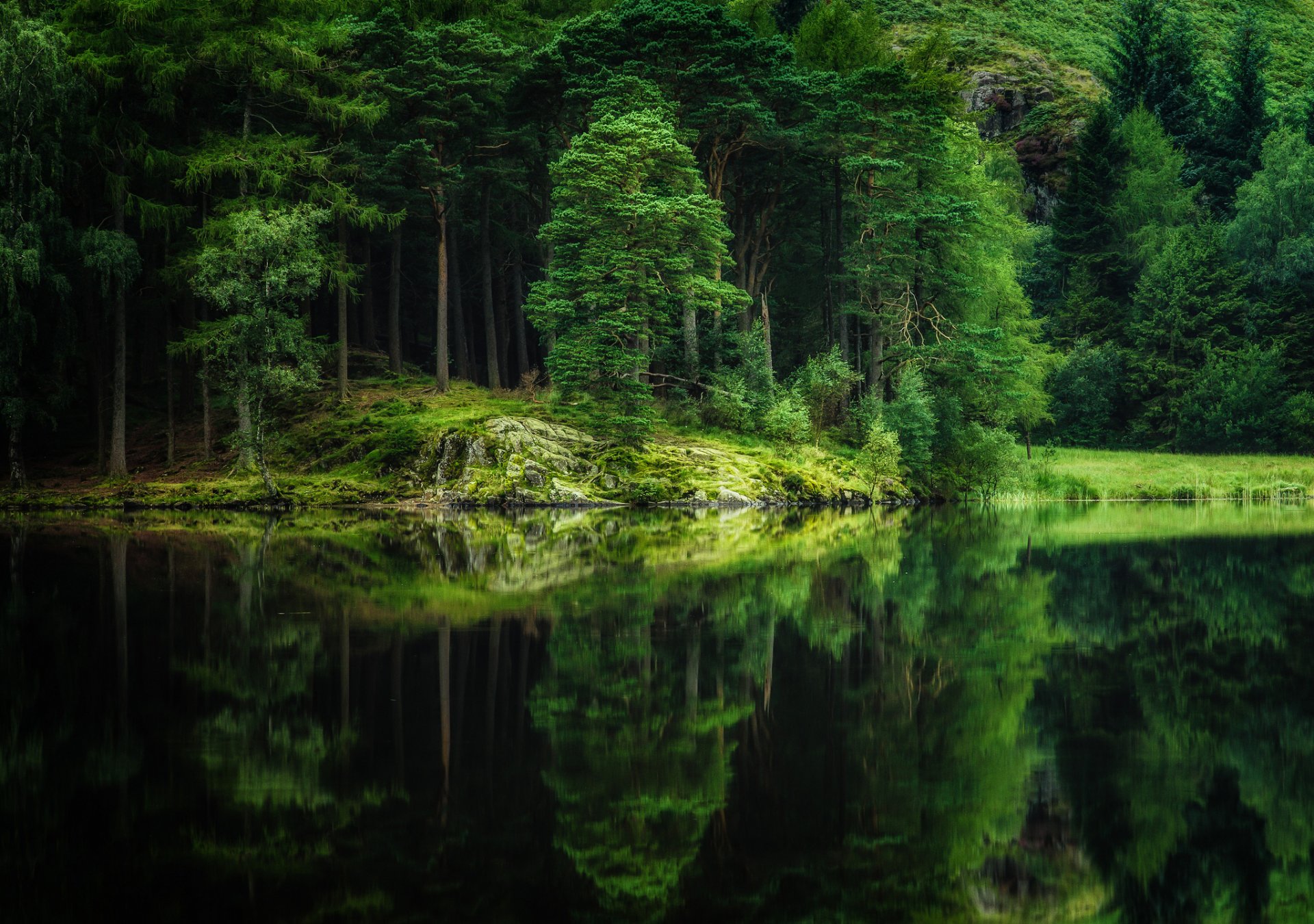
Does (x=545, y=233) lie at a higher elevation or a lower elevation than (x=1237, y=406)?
higher

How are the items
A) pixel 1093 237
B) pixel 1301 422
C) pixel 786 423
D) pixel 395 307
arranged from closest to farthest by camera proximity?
pixel 786 423
pixel 395 307
pixel 1301 422
pixel 1093 237

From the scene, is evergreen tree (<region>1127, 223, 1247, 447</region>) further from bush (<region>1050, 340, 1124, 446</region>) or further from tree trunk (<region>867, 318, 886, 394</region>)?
tree trunk (<region>867, 318, 886, 394</region>)

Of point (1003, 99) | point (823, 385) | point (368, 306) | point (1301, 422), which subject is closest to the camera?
point (823, 385)

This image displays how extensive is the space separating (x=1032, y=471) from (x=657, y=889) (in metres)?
44.8

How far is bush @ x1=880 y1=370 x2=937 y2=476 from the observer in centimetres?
4212

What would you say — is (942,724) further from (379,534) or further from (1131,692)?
(379,534)

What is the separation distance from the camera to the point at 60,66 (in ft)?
107

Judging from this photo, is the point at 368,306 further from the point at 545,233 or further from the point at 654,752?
the point at 654,752

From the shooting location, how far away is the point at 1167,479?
160 ft

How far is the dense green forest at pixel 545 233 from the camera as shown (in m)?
34.9

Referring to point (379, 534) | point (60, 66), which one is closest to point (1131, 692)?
point (379, 534)

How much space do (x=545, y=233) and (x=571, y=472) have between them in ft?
26.7

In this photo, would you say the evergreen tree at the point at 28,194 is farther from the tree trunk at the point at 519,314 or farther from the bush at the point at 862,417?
the bush at the point at 862,417

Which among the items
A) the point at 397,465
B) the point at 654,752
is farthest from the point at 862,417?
the point at 654,752
